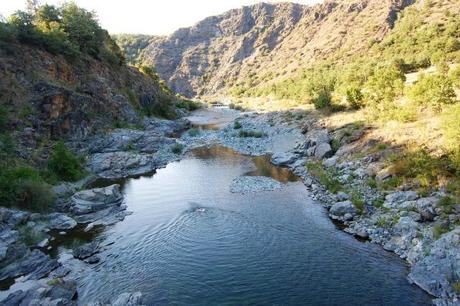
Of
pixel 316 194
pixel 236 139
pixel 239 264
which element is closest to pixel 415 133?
pixel 316 194

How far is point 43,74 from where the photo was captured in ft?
153

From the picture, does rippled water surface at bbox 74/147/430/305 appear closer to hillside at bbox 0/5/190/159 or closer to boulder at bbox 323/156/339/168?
boulder at bbox 323/156/339/168

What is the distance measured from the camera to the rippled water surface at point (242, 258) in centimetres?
1684

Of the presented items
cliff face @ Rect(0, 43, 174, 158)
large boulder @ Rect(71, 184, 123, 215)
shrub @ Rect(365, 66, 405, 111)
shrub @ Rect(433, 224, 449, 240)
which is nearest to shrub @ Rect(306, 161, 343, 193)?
shrub @ Rect(433, 224, 449, 240)

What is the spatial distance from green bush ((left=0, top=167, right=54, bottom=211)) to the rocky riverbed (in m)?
1.22

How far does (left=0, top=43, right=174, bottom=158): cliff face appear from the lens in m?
39.2

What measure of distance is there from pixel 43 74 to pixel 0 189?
2553 centimetres

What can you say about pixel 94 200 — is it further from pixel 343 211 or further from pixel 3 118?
pixel 343 211

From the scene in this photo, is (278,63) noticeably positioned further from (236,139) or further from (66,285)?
(66,285)

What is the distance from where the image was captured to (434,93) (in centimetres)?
3691

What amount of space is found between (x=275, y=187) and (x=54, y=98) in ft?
92.0

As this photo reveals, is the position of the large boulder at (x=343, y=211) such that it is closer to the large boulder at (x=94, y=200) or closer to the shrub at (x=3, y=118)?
the large boulder at (x=94, y=200)

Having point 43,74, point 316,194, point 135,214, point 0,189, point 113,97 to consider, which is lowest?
point 316,194

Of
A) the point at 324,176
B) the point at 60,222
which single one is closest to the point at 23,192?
the point at 60,222
